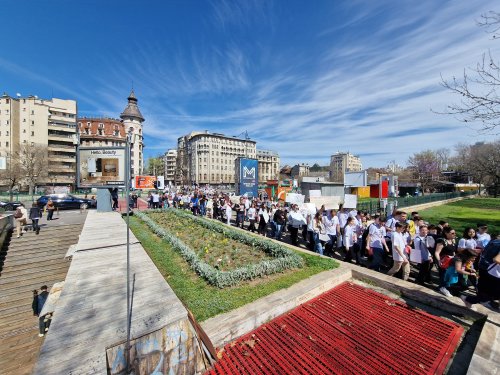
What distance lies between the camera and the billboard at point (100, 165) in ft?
26.1

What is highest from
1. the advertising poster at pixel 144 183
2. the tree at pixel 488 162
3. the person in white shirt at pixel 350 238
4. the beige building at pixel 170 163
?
the beige building at pixel 170 163

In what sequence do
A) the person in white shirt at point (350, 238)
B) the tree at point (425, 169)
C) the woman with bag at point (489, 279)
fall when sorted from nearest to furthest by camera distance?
the woman with bag at point (489, 279) < the person in white shirt at point (350, 238) < the tree at point (425, 169)

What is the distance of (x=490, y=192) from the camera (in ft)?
175

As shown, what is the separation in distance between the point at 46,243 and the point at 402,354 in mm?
14570

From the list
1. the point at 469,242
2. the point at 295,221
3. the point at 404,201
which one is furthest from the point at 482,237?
the point at 404,201

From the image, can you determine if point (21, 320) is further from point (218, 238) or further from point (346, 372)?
point (346, 372)

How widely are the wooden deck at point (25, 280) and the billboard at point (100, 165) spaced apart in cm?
403

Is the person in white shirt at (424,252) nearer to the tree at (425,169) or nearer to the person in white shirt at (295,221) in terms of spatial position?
the person in white shirt at (295,221)

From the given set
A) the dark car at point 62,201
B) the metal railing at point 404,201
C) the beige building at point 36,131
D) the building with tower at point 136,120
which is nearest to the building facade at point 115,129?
the building with tower at point 136,120

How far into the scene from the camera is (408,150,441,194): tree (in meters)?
50.8

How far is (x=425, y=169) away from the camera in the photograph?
50.8 m

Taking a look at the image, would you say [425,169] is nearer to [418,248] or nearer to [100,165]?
[418,248]

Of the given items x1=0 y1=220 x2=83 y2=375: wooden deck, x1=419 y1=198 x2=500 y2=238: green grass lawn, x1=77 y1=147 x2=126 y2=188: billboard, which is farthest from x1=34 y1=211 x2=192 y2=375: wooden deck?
x1=419 y1=198 x2=500 y2=238: green grass lawn

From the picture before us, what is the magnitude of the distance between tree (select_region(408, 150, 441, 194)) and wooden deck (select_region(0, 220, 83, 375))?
61.9 metres
